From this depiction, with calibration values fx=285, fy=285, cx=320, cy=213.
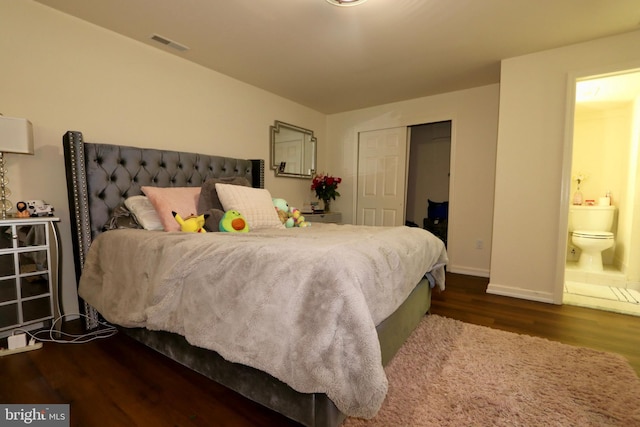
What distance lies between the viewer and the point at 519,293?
280 centimetres

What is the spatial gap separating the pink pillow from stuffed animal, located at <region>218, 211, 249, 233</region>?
34 centimetres

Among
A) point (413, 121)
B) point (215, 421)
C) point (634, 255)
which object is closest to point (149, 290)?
point (215, 421)

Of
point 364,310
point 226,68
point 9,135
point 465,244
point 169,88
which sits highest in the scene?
point 226,68

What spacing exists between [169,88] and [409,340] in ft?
9.60

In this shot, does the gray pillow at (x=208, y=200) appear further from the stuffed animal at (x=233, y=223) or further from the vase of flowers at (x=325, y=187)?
the vase of flowers at (x=325, y=187)

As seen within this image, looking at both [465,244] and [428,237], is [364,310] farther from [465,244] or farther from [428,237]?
[465,244]

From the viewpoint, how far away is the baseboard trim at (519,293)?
2.68m

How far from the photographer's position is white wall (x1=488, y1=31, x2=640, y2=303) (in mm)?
2551

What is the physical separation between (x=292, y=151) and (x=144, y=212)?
2327 millimetres

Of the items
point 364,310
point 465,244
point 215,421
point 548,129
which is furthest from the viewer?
point 465,244

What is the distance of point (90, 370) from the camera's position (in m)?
1.50

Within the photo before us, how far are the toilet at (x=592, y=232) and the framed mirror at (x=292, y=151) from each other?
11.7 ft

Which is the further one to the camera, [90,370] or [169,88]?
[169,88]

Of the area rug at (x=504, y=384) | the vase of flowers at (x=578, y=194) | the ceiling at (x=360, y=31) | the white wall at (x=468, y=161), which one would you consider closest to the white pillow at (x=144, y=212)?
the ceiling at (x=360, y=31)
